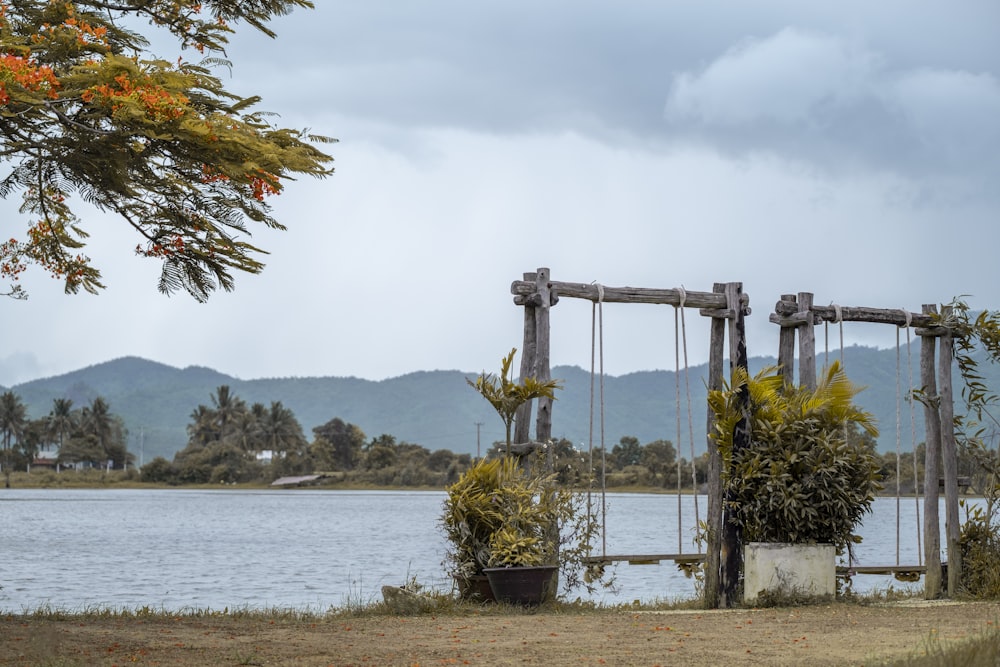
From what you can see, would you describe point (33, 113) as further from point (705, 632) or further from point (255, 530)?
point (255, 530)

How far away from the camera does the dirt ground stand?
727cm

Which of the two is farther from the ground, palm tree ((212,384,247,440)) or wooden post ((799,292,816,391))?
palm tree ((212,384,247,440))

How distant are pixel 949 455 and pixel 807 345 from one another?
77.9 inches

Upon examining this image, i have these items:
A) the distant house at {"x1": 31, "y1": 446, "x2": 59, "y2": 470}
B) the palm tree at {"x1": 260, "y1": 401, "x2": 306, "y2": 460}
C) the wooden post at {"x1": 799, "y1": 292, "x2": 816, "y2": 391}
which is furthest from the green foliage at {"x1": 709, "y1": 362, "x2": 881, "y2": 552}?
the distant house at {"x1": 31, "y1": 446, "x2": 59, "y2": 470}

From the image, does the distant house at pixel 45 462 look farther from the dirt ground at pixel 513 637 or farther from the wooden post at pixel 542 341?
the dirt ground at pixel 513 637

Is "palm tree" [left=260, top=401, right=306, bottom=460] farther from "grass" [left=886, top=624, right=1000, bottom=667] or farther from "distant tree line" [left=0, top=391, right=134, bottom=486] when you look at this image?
"grass" [left=886, top=624, right=1000, bottom=667]

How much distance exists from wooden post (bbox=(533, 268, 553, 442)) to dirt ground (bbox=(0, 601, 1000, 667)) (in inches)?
70.1

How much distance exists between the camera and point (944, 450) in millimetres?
12086

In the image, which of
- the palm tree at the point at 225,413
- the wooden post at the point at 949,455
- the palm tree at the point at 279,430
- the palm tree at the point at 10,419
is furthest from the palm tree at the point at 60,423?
the wooden post at the point at 949,455

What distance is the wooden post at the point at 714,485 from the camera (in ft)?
36.0

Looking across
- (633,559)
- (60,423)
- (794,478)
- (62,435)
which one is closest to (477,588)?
(633,559)

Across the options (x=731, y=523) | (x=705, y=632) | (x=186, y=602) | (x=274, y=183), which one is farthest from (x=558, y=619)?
(x=186, y=602)

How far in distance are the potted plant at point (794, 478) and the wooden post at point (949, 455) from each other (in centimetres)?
139

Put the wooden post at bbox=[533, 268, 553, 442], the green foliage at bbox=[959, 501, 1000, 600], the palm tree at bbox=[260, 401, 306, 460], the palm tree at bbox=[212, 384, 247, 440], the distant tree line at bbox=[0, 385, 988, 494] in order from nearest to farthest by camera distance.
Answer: the wooden post at bbox=[533, 268, 553, 442], the green foliage at bbox=[959, 501, 1000, 600], the distant tree line at bbox=[0, 385, 988, 494], the palm tree at bbox=[260, 401, 306, 460], the palm tree at bbox=[212, 384, 247, 440]
